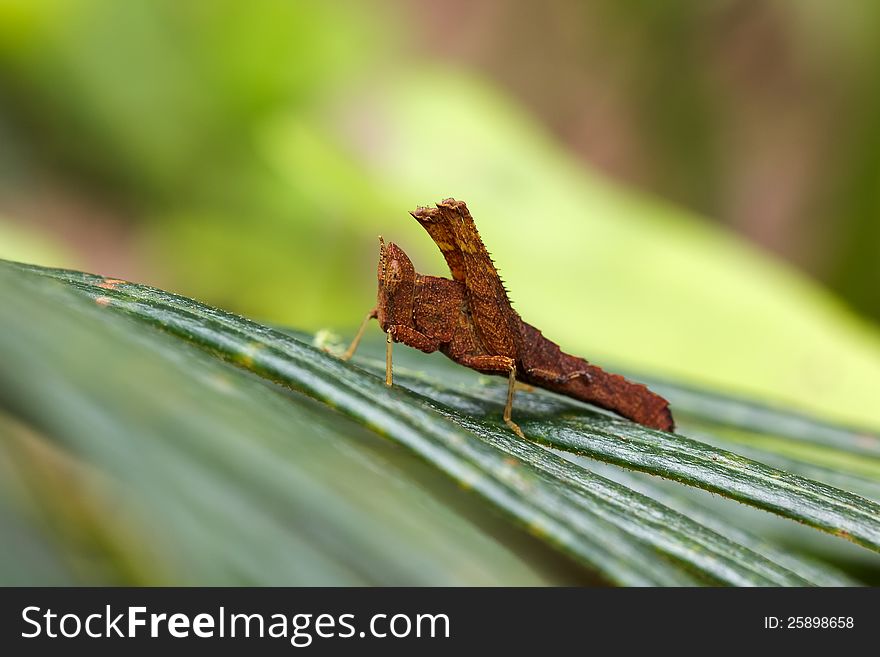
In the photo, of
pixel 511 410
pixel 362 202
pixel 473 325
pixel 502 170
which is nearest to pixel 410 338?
pixel 473 325

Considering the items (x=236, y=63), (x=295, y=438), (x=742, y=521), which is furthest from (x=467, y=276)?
(x=236, y=63)

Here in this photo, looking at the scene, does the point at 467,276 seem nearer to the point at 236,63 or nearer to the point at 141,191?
the point at 236,63

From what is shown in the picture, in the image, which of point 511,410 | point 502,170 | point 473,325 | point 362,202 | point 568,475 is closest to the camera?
point 568,475

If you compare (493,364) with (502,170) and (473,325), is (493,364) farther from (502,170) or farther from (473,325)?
(502,170)

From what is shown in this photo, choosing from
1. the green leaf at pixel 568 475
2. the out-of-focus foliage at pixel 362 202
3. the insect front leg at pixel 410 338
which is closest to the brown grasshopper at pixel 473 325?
the insect front leg at pixel 410 338

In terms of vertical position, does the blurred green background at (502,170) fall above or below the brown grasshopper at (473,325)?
above

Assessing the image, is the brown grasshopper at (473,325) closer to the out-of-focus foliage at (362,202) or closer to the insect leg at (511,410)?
the insect leg at (511,410)

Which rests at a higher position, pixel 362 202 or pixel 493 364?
pixel 362 202
